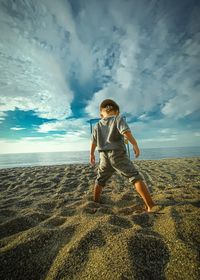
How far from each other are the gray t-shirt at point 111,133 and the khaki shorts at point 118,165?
0.38 ft

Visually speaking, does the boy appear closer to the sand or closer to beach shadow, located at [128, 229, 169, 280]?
the sand

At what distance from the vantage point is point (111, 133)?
2.97 m

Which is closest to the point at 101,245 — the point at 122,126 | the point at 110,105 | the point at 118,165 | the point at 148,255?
the point at 148,255

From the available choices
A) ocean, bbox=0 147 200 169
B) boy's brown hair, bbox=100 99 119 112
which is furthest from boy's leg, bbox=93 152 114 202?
ocean, bbox=0 147 200 169

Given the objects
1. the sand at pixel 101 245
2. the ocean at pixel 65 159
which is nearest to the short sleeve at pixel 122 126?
the sand at pixel 101 245

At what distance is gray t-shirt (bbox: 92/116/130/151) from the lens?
9.27ft

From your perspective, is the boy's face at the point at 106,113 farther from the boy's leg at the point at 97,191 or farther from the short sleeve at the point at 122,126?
the boy's leg at the point at 97,191

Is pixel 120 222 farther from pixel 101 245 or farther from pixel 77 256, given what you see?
pixel 77 256

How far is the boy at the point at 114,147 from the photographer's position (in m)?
2.73

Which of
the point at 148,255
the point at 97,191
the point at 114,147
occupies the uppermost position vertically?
the point at 114,147

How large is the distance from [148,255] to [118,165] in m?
1.56

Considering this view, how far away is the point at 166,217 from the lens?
7.26 ft

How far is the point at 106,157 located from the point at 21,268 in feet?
6.70

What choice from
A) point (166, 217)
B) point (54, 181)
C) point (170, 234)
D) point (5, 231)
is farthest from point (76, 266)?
point (54, 181)
